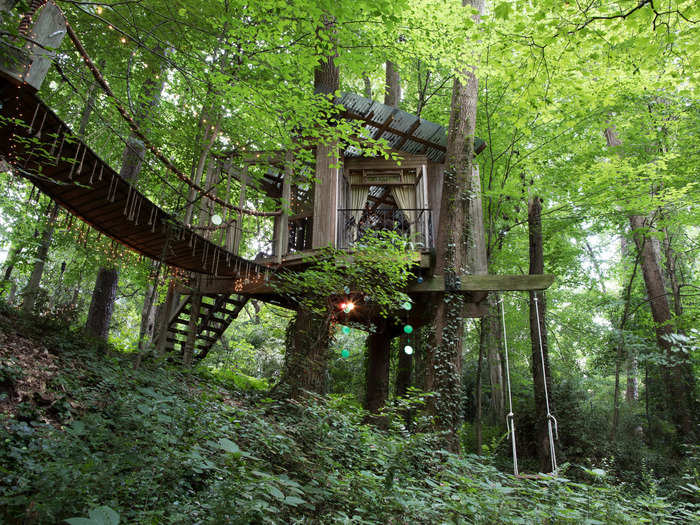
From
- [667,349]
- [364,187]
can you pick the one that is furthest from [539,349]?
[364,187]

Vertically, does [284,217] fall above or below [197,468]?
above

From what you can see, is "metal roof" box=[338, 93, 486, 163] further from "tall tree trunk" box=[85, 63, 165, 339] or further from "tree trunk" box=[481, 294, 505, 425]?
"tree trunk" box=[481, 294, 505, 425]

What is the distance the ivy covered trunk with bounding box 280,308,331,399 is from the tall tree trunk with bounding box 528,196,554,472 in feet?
13.4

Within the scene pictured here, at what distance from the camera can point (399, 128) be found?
8.03m

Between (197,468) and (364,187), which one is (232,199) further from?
(197,468)

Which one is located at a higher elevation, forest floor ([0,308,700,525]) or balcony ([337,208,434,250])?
balcony ([337,208,434,250])

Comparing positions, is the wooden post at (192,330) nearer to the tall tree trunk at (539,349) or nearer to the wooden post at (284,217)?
the wooden post at (284,217)

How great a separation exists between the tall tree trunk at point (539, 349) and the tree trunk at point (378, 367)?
10.2 ft

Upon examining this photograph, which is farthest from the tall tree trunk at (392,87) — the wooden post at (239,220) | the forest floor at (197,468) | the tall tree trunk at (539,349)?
the forest floor at (197,468)

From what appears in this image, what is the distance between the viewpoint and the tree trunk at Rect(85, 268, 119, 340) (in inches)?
275

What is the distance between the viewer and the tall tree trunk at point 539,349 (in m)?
7.77

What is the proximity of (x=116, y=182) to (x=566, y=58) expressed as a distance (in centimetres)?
444

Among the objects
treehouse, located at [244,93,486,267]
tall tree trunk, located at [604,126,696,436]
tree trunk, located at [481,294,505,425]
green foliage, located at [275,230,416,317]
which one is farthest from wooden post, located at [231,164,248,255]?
tall tree trunk, located at [604,126,696,436]

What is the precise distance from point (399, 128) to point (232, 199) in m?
4.14
